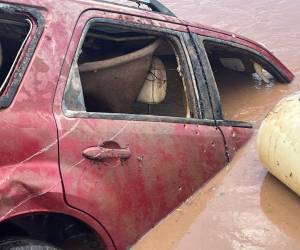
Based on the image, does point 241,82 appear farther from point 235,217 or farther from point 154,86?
point 235,217

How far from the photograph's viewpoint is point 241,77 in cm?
500

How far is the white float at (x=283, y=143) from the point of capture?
3.15 m

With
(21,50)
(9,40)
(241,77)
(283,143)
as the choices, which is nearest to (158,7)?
(9,40)

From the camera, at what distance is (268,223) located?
3.18m

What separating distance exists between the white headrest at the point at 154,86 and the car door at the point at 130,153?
40cm

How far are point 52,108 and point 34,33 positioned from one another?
0.43 metres

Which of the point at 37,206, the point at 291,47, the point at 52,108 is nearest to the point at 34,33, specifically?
the point at 52,108

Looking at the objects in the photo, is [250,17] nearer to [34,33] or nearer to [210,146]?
[210,146]

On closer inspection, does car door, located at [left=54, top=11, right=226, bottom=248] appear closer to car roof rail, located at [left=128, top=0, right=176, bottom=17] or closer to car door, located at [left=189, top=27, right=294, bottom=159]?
car door, located at [left=189, top=27, right=294, bottom=159]

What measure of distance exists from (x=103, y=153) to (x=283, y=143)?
1220 mm

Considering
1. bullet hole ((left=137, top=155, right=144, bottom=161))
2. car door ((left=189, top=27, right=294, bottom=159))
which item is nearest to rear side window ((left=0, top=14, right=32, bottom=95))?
bullet hole ((left=137, top=155, right=144, bottom=161))

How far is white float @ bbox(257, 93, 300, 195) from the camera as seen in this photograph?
10.3 feet

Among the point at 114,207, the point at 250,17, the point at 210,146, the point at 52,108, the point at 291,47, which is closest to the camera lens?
the point at 52,108

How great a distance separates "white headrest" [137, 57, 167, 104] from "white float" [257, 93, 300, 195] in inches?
33.3
